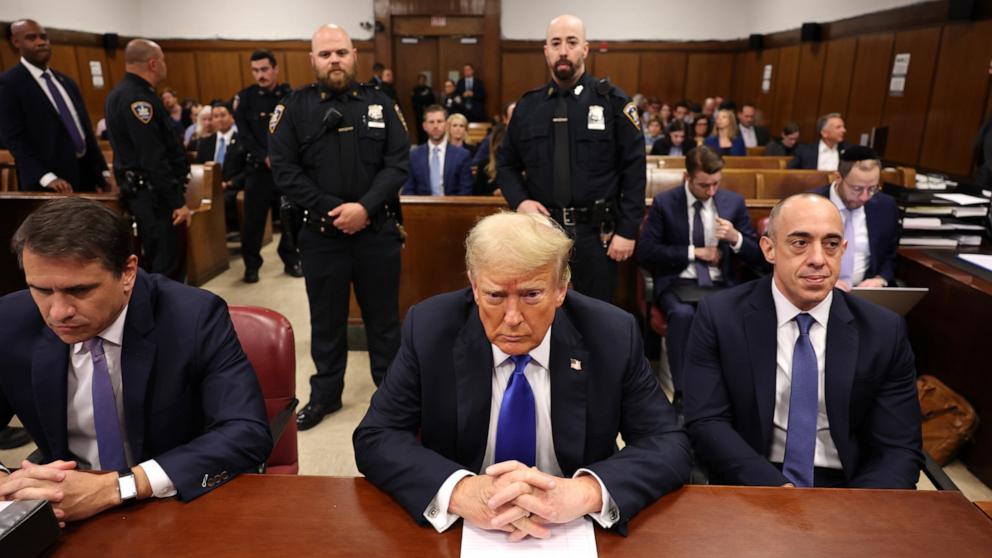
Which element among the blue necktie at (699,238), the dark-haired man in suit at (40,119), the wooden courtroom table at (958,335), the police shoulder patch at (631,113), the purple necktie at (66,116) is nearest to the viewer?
the wooden courtroom table at (958,335)

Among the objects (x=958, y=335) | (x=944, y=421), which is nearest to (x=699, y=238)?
(x=958, y=335)

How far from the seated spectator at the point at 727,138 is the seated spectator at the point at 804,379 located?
5693mm

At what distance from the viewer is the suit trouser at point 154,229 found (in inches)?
150

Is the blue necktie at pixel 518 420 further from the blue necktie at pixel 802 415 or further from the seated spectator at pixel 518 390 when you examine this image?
the blue necktie at pixel 802 415

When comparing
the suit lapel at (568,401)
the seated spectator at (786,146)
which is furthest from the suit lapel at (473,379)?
the seated spectator at (786,146)

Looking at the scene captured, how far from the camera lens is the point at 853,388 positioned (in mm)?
1691

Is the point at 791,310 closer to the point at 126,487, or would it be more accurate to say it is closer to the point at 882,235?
the point at 126,487

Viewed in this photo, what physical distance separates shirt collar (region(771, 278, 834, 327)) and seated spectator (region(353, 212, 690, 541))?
51 cm

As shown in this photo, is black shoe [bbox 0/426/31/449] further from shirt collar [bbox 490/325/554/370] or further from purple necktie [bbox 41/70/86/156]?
shirt collar [bbox 490/325/554/370]

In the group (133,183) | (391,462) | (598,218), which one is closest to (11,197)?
(133,183)

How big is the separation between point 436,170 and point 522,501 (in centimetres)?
410

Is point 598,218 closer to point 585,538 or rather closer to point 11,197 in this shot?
point 585,538

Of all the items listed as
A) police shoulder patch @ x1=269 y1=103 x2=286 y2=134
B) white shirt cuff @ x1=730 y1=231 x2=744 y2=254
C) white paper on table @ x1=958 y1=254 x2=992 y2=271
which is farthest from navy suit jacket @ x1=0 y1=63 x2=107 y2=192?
white paper on table @ x1=958 y1=254 x2=992 y2=271

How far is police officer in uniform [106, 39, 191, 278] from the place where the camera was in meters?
3.69
